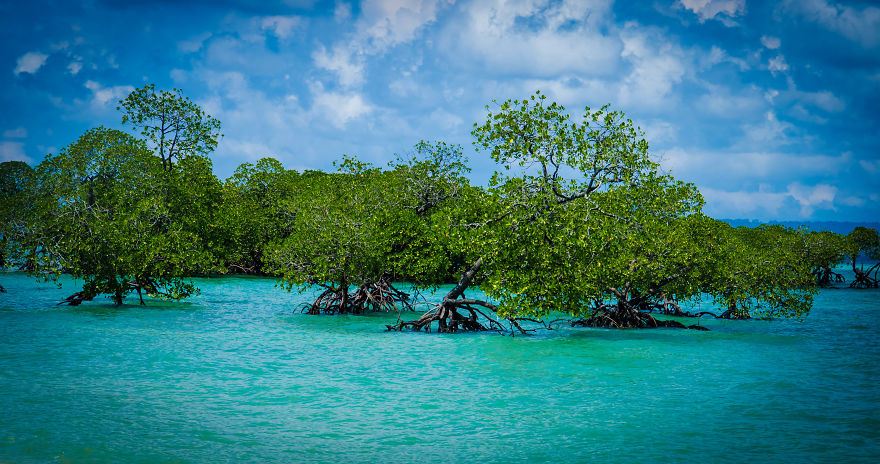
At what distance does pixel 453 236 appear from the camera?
2438cm

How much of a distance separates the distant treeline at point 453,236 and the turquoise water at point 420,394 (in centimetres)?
232

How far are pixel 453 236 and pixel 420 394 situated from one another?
8.78 metres

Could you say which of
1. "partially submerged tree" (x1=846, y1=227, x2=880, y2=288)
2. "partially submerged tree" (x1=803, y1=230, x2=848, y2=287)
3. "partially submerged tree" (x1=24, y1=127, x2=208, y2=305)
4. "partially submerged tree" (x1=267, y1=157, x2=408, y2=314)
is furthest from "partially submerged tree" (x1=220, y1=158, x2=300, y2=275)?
"partially submerged tree" (x1=846, y1=227, x2=880, y2=288)

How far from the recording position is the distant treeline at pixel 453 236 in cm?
2322

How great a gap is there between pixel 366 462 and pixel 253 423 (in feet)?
10.7

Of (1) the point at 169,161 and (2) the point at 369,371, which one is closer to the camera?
(2) the point at 369,371

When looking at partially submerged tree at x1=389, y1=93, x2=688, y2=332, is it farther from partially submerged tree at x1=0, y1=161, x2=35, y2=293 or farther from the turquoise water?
partially submerged tree at x1=0, y1=161, x2=35, y2=293

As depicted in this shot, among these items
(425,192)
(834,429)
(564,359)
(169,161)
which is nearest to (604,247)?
(564,359)

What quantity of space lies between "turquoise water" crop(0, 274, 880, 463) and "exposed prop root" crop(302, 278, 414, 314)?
4507 millimetres

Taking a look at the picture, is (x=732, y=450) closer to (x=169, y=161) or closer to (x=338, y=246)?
(x=338, y=246)

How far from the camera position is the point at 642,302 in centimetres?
3250

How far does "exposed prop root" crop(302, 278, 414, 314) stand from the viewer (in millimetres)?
33375

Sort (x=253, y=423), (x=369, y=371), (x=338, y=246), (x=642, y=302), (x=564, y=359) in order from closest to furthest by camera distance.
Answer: (x=253, y=423) → (x=369, y=371) → (x=564, y=359) → (x=338, y=246) → (x=642, y=302)

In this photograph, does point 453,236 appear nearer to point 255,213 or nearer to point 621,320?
point 621,320
